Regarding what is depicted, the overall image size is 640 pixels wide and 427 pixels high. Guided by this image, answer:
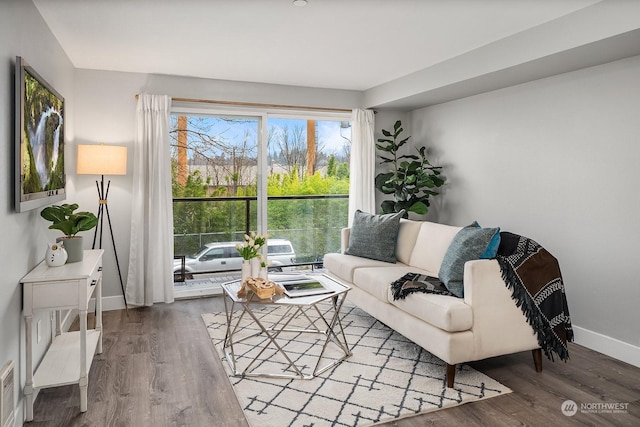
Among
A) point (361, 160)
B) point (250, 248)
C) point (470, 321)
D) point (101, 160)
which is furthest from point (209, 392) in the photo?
point (361, 160)

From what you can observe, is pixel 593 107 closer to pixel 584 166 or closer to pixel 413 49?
pixel 584 166

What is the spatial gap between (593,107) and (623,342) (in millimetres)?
1818

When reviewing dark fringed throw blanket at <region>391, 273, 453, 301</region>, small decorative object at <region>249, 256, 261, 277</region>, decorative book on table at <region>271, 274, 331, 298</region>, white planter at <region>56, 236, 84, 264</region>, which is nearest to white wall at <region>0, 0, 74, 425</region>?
white planter at <region>56, 236, 84, 264</region>

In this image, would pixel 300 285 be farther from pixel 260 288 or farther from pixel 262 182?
pixel 262 182

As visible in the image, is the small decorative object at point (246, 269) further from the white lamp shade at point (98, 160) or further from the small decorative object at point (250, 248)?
the white lamp shade at point (98, 160)

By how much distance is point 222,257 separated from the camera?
5.44 metres

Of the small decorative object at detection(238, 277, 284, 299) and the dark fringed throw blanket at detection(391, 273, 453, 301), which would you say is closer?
the small decorative object at detection(238, 277, 284, 299)

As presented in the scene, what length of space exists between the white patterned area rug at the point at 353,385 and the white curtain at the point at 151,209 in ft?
4.49

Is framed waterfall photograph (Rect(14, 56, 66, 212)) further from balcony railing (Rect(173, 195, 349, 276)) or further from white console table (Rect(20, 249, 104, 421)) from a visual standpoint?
balcony railing (Rect(173, 195, 349, 276))

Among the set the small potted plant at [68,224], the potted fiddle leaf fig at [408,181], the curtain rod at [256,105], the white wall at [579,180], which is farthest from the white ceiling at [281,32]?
the small potted plant at [68,224]

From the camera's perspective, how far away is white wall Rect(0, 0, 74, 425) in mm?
2246

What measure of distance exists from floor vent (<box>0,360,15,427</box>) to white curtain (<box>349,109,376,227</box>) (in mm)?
4128

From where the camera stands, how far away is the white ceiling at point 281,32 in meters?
2.96

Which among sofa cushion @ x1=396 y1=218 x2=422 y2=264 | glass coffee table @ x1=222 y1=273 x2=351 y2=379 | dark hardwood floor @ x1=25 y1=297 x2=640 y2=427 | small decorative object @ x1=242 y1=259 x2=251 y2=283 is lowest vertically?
dark hardwood floor @ x1=25 y1=297 x2=640 y2=427
